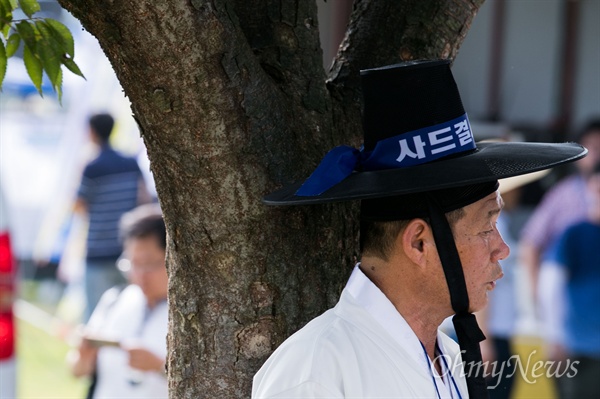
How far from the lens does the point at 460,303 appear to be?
192 centimetres

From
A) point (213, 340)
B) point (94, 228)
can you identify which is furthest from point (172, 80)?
point (94, 228)

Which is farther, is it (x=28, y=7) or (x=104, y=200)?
(x=104, y=200)

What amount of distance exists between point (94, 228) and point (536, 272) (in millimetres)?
3310

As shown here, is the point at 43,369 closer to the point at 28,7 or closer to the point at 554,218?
the point at 554,218

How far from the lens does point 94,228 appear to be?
7039 mm

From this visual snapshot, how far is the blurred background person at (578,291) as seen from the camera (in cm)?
514

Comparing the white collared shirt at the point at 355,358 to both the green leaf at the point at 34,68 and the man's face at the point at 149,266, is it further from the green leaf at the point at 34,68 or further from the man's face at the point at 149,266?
the man's face at the point at 149,266

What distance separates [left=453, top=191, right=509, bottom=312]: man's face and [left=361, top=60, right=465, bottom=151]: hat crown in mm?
199

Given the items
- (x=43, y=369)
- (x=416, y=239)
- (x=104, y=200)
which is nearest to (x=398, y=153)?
(x=416, y=239)

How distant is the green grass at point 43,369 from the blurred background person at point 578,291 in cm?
330

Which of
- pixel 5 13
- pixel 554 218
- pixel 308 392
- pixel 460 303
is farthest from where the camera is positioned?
pixel 554 218

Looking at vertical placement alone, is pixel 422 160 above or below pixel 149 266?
above

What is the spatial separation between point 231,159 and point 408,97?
39 cm

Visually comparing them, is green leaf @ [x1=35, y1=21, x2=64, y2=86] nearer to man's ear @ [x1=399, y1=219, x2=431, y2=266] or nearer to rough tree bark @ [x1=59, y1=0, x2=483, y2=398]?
rough tree bark @ [x1=59, y1=0, x2=483, y2=398]
